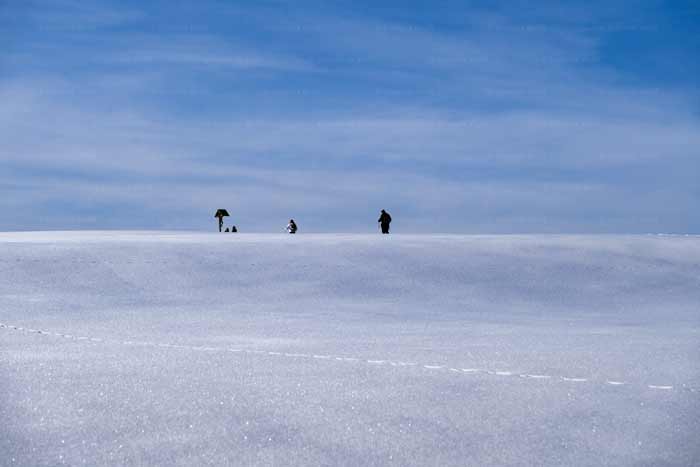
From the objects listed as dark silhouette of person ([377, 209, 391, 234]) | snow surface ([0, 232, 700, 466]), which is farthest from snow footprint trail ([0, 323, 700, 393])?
dark silhouette of person ([377, 209, 391, 234])

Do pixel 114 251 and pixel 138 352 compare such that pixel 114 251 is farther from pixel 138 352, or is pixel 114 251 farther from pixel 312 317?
pixel 138 352

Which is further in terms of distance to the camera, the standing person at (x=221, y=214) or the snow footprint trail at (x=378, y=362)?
the standing person at (x=221, y=214)

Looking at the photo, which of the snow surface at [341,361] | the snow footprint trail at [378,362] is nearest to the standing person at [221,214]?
the snow surface at [341,361]

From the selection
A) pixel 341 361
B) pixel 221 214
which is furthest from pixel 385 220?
pixel 341 361

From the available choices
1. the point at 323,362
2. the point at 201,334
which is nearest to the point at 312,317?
the point at 201,334

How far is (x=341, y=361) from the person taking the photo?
596cm

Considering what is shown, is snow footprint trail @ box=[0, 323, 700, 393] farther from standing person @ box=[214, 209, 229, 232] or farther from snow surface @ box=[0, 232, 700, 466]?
standing person @ box=[214, 209, 229, 232]

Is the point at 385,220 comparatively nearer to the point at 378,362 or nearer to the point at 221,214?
the point at 221,214

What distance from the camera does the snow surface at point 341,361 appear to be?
12.7 ft

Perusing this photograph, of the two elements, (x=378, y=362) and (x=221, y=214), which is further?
(x=221, y=214)

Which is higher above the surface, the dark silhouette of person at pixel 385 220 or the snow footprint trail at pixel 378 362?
the dark silhouette of person at pixel 385 220

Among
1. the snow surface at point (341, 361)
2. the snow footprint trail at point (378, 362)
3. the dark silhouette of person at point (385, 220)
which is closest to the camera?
the snow surface at point (341, 361)

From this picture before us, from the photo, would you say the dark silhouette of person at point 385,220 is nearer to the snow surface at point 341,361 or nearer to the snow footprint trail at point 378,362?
the snow surface at point 341,361

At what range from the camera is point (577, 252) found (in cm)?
1493
